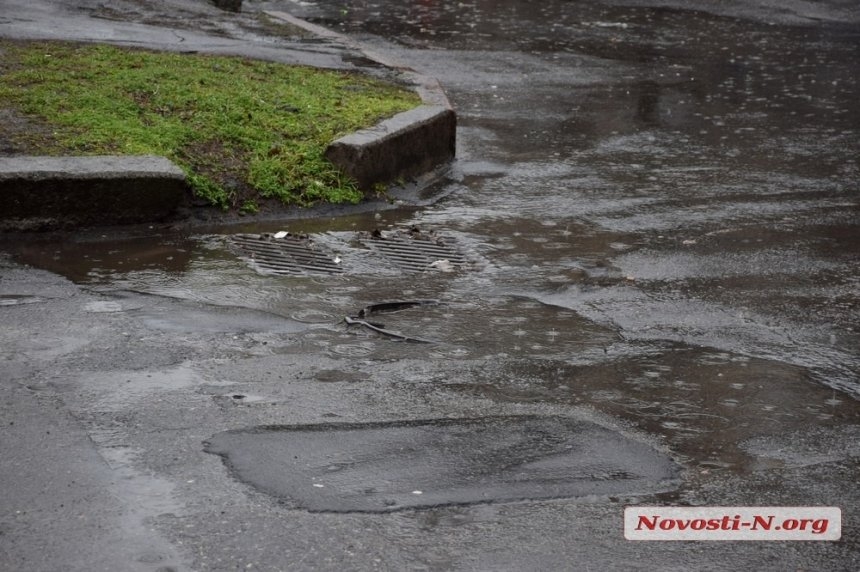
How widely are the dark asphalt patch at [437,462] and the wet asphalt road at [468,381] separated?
1 centimetres

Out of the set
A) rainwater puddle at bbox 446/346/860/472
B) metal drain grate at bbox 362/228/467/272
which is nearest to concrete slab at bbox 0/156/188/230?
metal drain grate at bbox 362/228/467/272

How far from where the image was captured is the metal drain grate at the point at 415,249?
7102 mm

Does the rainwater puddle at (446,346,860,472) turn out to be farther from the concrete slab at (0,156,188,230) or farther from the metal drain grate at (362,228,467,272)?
the concrete slab at (0,156,188,230)

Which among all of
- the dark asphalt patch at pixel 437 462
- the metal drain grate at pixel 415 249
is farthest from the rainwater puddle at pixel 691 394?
the metal drain grate at pixel 415 249

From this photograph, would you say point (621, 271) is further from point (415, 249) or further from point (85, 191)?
point (85, 191)

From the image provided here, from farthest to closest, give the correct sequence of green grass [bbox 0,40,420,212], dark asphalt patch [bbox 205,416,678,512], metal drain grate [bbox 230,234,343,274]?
green grass [bbox 0,40,420,212] < metal drain grate [bbox 230,234,343,274] < dark asphalt patch [bbox 205,416,678,512]

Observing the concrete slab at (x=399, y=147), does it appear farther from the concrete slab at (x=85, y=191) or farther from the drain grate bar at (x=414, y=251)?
the concrete slab at (x=85, y=191)

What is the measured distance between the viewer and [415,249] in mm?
7387

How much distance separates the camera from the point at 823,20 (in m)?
19.0

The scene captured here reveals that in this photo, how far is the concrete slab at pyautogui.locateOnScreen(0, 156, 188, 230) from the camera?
7.10m

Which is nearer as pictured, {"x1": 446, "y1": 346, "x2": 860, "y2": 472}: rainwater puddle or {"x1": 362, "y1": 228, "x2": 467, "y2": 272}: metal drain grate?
{"x1": 446, "y1": 346, "x2": 860, "y2": 472}: rainwater puddle

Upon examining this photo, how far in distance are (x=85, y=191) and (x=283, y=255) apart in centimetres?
123

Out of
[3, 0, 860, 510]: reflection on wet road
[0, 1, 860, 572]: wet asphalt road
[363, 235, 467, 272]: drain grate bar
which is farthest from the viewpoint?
[363, 235, 467, 272]: drain grate bar

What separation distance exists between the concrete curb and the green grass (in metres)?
0.13
